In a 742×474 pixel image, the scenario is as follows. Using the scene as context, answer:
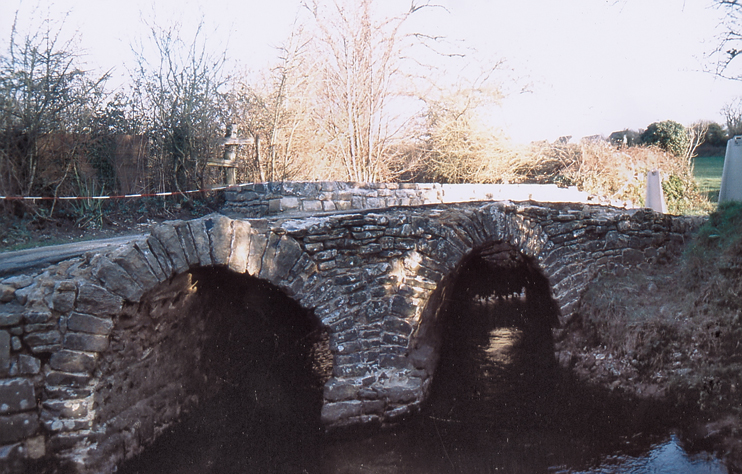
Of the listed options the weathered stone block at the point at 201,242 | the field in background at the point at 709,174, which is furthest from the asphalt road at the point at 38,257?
the field in background at the point at 709,174

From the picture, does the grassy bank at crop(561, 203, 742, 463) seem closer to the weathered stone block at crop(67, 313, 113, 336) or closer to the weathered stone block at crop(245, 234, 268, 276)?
the weathered stone block at crop(245, 234, 268, 276)

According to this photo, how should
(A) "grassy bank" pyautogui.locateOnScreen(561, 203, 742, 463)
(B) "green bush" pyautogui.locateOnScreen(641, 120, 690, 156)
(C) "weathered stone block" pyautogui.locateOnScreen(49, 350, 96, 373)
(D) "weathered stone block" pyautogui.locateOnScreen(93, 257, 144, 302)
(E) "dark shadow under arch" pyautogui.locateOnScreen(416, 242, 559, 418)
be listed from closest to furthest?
1. (C) "weathered stone block" pyautogui.locateOnScreen(49, 350, 96, 373)
2. (D) "weathered stone block" pyautogui.locateOnScreen(93, 257, 144, 302)
3. (A) "grassy bank" pyautogui.locateOnScreen(561, 203, 742, 463)
4. (E) "dark shadow under arch" pyautogui.locateOnScreen(416, 242, 559, 418)
5. (B) "green bush" pyautogui.locateOnScreen(641, 120, 690, 156)

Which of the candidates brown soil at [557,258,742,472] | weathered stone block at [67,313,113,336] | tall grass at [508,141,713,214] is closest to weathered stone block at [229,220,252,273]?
weathered stone block at [67,313,113,336]

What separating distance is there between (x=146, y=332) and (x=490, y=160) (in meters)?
10.1

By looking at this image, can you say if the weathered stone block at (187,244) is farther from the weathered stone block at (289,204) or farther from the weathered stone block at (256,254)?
the weathered stone block at (289,204)

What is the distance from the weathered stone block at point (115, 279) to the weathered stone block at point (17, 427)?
4.03 feet

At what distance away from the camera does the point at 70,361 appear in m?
4.64

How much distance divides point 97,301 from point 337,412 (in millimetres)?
2814

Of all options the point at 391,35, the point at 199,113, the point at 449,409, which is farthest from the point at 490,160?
the point at 449,409

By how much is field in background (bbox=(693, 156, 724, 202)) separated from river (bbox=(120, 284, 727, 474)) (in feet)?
31.2

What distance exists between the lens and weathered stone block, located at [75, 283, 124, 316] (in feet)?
15.4

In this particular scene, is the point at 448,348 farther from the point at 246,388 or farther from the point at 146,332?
the point at 146,332

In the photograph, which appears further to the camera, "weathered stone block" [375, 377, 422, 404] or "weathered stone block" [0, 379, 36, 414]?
"weathered stone block" [375, 377, 422, 404]

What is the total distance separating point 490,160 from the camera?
13.5 metres
